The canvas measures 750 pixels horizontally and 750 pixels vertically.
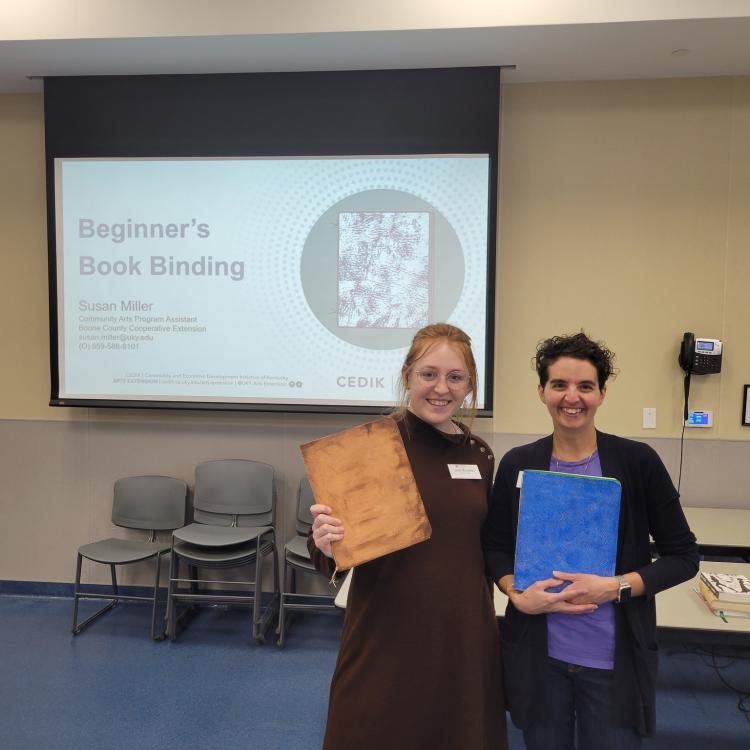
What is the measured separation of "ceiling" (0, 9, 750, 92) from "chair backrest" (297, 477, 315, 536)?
2416 mm

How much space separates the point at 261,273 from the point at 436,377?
96.1 inches

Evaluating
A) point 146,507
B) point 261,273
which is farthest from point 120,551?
point 261,273

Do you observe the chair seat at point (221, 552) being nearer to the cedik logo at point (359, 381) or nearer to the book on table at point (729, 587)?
the cedik logo at point (359, 381)

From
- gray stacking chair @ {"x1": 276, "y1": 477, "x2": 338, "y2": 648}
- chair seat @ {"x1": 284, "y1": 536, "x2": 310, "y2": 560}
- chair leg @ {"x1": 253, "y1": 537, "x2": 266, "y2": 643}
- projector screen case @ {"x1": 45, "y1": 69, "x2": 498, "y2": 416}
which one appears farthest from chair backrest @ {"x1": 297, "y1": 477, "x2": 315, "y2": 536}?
projector screen case @ {"x1": 45, "y1": 69, "x2": 498, "y2": 416}

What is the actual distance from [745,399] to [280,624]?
9.83 feet

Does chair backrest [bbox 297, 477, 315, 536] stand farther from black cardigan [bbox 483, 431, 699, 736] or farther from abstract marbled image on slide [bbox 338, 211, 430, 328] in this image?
black cardigan [bbox 483, 431, 699, 736]

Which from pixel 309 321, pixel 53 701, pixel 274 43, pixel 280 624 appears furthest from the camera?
pixel 309 321

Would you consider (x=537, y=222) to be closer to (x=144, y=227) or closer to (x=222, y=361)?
(x=222, y=361)

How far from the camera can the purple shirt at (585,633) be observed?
1323mm

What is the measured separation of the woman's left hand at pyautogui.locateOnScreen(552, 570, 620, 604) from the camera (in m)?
1.25

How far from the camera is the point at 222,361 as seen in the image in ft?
11.7

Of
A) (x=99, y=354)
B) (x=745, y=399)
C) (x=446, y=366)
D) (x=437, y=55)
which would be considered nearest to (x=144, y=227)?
(x=99, y=354)

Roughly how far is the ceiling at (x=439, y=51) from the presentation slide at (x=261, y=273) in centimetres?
52

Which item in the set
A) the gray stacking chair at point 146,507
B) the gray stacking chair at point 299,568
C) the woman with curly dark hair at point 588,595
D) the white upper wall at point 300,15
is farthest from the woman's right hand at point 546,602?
the gray stacking chair at point 146,507
